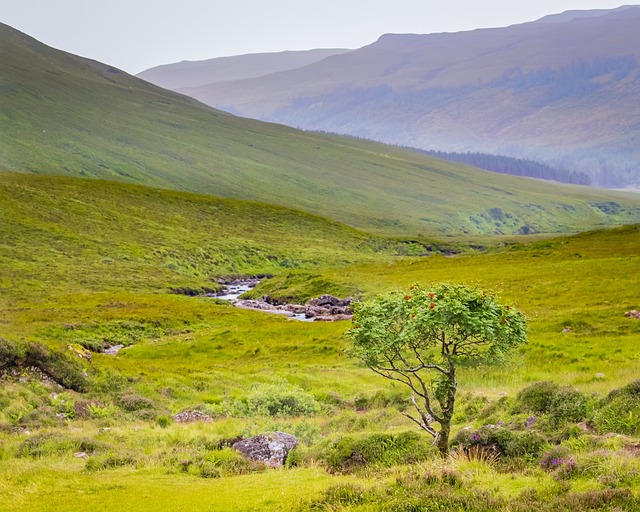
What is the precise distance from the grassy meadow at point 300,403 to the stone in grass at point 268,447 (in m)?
0.59

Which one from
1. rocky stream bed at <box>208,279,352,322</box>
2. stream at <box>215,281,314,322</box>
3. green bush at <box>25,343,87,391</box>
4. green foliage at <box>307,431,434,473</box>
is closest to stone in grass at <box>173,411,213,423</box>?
green bush at <box>25,343,87,391</box>

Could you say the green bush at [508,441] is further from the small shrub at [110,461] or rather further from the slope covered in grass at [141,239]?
the slope covered in grass at [141,239]

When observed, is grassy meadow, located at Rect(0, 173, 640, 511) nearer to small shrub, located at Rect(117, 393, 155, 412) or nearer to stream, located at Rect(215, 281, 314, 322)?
small shrub, located at Rect(117, 393, 155, 412)

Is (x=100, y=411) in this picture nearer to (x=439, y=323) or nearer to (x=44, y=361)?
(x=44, y=361)

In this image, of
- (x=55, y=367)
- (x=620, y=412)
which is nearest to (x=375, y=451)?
(x=620, y=412)

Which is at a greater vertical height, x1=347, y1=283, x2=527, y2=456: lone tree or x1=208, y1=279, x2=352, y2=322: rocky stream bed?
x1=347, y1=283, x2=527, y2=456: lone tree

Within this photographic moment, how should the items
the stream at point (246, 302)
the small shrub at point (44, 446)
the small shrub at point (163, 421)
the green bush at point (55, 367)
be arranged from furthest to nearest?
the stream at point (246, 302) < the green bush at point (55, 367) < the small shrub at point (163, 421) < the small shrub at point (44, 446)

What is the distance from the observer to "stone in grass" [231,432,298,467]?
20922 mm

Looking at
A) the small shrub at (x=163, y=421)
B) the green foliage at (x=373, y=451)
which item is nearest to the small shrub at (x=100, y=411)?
the small shrub at (x=163, y=421)

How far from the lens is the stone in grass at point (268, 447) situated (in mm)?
20922

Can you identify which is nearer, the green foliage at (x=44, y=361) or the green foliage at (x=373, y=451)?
the green foliage at (x=373, y=451)

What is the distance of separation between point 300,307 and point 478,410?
180ft

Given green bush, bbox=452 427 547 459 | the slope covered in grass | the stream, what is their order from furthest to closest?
the slope covered in grass
the stream
green bush, bbox=452 427 547 459

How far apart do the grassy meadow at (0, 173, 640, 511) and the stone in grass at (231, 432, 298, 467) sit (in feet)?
1.95
